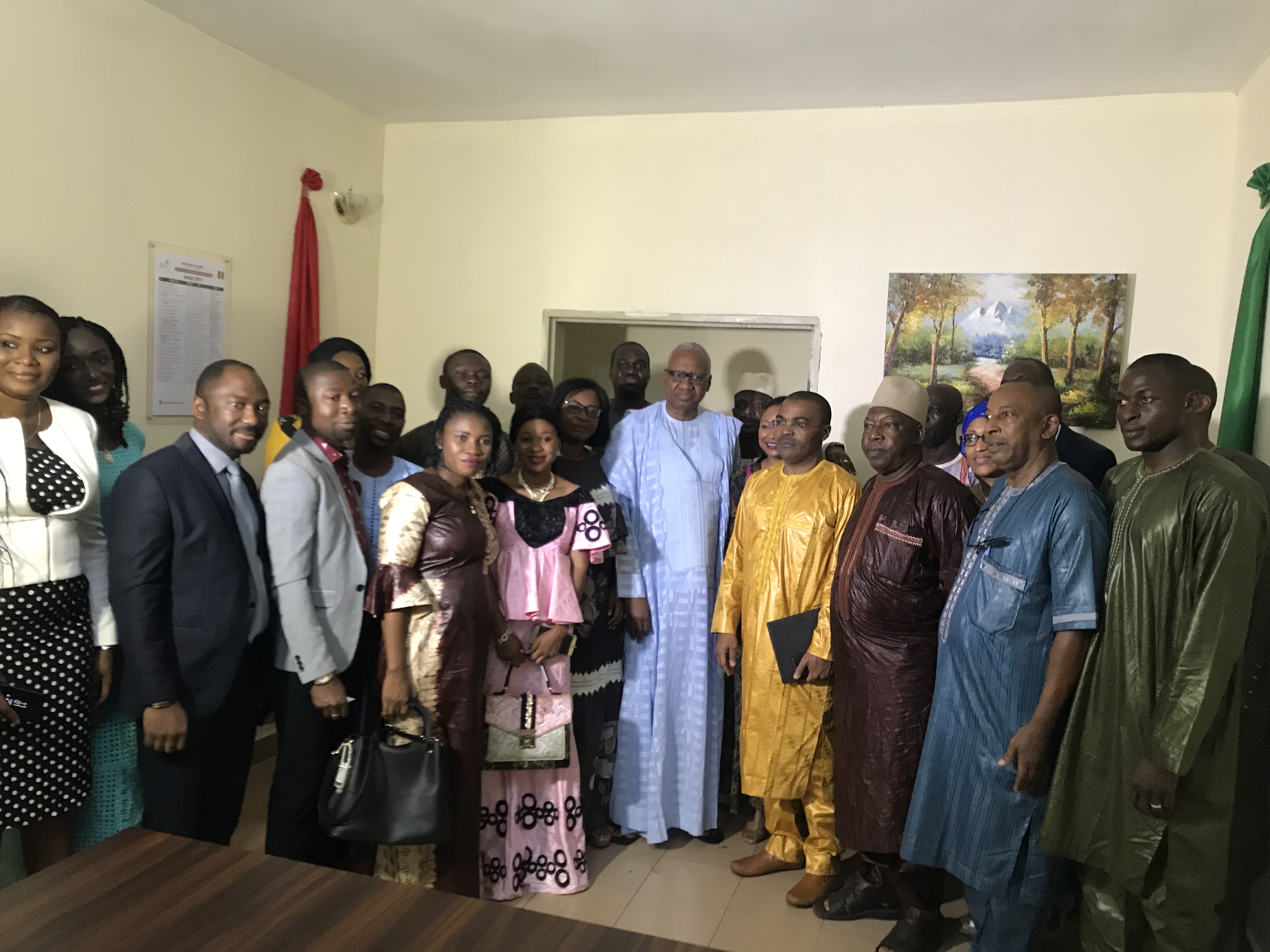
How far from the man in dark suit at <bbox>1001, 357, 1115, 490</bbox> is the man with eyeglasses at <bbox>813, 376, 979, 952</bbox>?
65 centimetres

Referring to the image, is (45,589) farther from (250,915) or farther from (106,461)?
(250,915)

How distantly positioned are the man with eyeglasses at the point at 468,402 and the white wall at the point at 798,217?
0.97 m

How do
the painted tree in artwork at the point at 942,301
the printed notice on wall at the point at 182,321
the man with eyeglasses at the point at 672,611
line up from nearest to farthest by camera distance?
the man with eyeglasses at the point at 672,611 → the printed notice on wall at the point at 182,321 → the painted tree in artwork at the point at 942,301

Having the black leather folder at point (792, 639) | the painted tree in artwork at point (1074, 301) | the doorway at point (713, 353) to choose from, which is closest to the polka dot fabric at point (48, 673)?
the black leather folder at point (792, 639)

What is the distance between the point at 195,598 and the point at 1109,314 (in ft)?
12.3

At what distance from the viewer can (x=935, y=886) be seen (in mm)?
2723

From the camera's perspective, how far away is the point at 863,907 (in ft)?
9.48

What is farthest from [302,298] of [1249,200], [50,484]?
[1249,200]

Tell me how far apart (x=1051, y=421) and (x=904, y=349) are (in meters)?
1.80

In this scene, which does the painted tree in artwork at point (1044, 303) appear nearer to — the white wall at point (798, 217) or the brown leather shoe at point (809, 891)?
the white wall at point (798, 217)

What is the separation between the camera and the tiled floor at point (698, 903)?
9.07ft

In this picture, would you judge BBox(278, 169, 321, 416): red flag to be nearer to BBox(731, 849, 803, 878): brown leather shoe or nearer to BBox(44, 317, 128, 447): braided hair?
BBox(44, 317, 128, 447): braided hair

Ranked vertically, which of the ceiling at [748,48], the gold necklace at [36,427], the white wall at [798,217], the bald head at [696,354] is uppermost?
the ceiling at [748,48]

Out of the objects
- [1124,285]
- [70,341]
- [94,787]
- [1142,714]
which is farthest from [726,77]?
[94,787]
